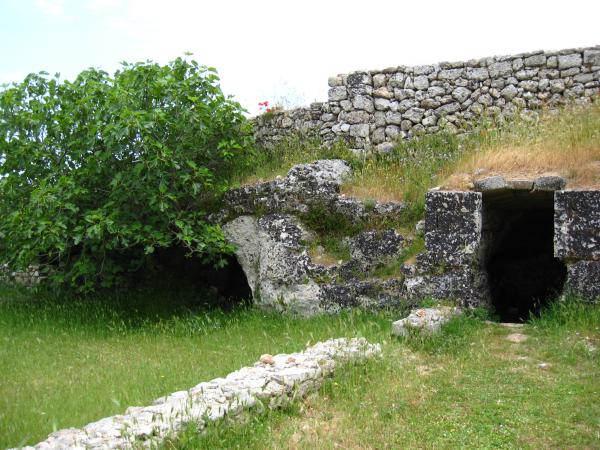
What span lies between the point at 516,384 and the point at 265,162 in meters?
6.70

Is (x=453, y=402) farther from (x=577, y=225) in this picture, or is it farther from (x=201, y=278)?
(x=201, y=278)

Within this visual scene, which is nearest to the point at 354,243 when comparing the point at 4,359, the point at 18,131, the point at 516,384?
the point at 516,384

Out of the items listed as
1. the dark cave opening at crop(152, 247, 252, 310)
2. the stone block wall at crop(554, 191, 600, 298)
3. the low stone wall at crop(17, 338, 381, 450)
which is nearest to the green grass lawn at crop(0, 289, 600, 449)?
the low stone wall at crop(17, 338, 381, 450)

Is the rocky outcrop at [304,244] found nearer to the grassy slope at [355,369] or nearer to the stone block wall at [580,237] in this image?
the grassy slope at [355,369]

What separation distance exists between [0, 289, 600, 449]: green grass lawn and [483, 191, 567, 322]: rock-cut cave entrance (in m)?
2.46

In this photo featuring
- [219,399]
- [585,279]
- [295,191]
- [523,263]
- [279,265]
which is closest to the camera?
[219,399]

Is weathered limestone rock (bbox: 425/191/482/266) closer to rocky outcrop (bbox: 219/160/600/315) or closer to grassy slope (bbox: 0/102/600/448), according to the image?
rocky outcrop (bbox: 219/160/600/315)

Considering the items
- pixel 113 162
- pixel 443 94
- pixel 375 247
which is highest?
pixel 443 94

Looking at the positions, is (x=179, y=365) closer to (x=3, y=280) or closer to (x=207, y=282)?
(x=207, y=282)

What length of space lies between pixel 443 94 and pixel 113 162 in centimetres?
565

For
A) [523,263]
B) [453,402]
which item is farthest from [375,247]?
[523,263]

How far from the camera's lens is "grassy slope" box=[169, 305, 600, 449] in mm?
5348

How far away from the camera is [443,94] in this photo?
449 inches

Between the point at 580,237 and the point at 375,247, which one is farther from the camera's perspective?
the point at 375,247
